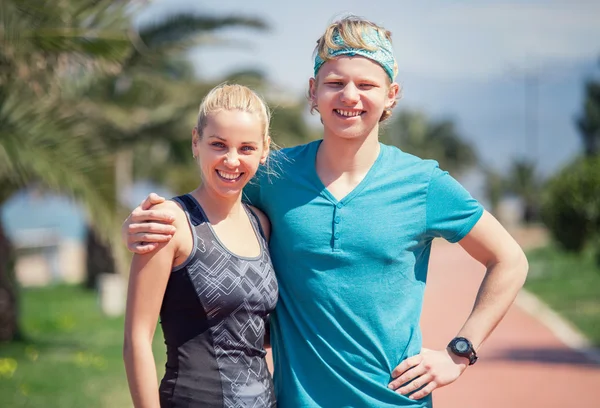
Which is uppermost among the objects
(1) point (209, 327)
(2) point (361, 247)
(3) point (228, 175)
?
(3) point (228, 175)

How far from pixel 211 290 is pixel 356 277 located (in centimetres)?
51

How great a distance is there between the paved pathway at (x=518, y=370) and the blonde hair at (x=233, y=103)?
6048 millimetres

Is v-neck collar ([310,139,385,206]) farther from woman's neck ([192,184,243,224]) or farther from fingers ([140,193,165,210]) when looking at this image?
fingers ([140,193,165,210])

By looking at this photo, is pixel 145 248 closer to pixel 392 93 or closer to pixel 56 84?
pixel 392 93

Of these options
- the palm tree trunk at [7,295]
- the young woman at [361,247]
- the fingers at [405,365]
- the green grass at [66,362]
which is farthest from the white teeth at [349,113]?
the palm tree trunk at [7,295]

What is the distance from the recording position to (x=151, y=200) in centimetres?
255

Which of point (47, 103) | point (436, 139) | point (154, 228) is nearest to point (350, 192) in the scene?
A: point (154, 228)

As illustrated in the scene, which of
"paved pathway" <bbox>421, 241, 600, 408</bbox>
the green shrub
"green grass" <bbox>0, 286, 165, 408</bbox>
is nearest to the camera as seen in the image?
"green grass" <bbox>0, 286, 165, 408</bbox>

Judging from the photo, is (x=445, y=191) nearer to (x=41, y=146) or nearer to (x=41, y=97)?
(x=41, y=146)

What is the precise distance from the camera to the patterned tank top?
2.51 m

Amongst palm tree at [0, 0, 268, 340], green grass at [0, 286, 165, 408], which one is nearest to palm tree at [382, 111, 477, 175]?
green grass at [0, 286, 165, 408]

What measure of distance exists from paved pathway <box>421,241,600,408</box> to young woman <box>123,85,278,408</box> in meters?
5.94

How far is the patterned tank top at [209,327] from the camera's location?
2506 mm

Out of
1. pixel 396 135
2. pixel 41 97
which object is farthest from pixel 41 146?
pixel 396 135
